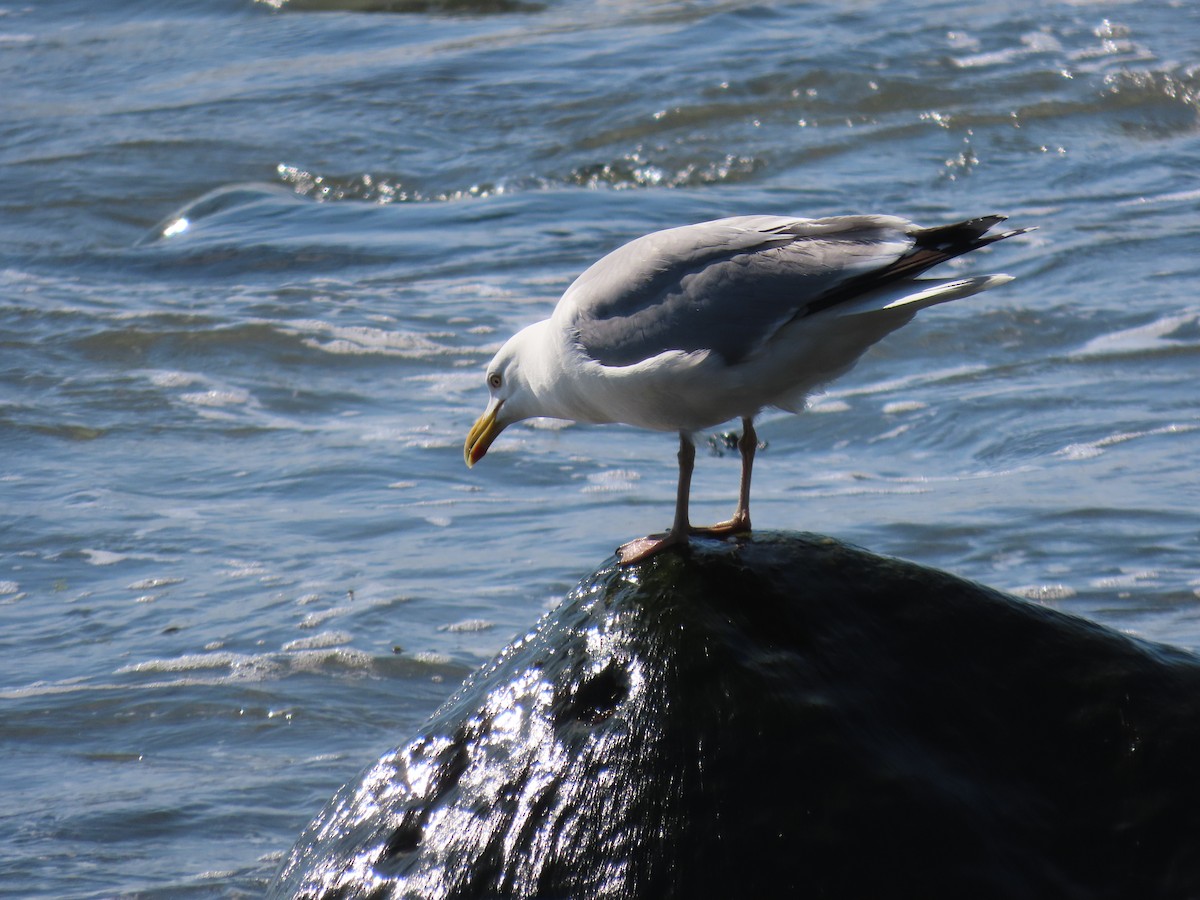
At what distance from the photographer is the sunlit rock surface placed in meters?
2.93

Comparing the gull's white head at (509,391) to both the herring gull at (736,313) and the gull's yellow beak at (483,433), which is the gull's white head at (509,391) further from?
the herring gull at (736,313)

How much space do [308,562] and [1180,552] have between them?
3337 mm

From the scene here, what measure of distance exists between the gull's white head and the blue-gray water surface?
2.01 ft

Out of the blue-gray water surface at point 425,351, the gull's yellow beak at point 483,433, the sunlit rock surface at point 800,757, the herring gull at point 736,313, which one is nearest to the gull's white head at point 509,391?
the gull's yellow beak at point 483,433

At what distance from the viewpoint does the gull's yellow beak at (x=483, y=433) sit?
459 cm

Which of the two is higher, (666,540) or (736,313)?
(736,313)

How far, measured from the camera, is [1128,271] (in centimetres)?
940

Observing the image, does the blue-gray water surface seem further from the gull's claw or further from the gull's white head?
the gull's white head

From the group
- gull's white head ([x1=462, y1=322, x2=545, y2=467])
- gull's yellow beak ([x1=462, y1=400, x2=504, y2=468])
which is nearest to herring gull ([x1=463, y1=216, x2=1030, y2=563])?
gull's white head ([x1=462, y1=322, x2=545, y2=467])

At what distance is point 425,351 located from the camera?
8.90 m

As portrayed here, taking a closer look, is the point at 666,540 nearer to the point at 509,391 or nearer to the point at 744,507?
the point at 744,507

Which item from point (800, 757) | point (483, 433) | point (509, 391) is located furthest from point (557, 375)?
point (800, 757)

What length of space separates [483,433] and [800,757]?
191cm

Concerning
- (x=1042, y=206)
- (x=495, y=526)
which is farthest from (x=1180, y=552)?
(x=1042, y=206)
